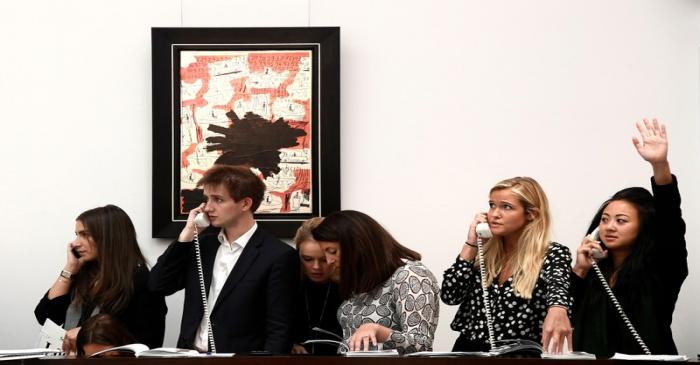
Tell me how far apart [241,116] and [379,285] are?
56.1 inches

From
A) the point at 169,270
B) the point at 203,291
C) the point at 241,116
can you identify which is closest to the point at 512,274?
the point at 203,291

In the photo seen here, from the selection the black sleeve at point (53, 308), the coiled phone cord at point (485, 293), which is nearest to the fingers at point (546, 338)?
the coiled phone cord at point (485, 293)

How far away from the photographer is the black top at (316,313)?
4426mm

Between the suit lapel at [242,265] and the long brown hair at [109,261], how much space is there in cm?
50

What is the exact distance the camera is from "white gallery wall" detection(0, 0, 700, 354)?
5070 mm

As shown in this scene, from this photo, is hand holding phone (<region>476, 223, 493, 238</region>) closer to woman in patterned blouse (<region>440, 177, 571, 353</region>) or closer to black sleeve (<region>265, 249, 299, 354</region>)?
woman in patterned blouse (<region>440, 177, 571, 353</region>)

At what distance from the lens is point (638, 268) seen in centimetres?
402

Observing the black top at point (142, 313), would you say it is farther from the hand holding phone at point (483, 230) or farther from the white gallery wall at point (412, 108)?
the hand holding phone at point (483, 230)

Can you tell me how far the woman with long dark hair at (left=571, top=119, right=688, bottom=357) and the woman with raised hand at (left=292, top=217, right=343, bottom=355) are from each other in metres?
1.02

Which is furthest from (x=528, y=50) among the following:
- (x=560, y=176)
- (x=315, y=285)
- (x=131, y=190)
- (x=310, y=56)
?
(x=131, y=190)

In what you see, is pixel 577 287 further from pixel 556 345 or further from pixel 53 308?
pixel 53 308

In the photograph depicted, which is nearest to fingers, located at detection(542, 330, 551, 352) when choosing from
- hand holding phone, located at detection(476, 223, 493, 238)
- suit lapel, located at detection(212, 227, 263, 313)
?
hand holding phone, located at detection(476, 223, 493, 238)

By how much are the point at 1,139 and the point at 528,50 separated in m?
2.65

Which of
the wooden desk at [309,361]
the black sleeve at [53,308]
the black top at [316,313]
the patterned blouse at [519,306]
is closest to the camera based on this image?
the wooden desk at [309,361]
